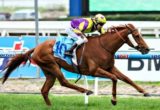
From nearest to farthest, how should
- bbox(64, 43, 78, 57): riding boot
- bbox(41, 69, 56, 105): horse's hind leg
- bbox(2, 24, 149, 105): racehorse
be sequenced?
bbox(2, 24, 149, 105): racehorse → bbox(64, 43, 78, 57): riding boot → bbox(41, 69, 56, 105): horse's hind leg

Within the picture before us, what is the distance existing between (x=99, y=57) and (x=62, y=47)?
68 centimetres

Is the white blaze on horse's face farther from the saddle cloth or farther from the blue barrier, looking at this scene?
the blue barrier

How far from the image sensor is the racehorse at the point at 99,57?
10258mm

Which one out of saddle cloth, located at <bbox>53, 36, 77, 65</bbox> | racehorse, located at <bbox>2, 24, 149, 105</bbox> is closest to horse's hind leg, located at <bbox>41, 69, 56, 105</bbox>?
racehorse, located at <bbox>2, 24, 149, 105</bbox>

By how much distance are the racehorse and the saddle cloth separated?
7cm

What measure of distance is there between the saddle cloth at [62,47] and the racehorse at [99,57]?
72 millimetres

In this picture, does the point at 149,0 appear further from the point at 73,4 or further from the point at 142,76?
the point at 142,76

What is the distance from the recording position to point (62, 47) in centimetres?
1063

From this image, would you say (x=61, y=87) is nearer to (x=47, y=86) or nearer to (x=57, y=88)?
(x=57, y=88)

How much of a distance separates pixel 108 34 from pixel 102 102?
122 cm

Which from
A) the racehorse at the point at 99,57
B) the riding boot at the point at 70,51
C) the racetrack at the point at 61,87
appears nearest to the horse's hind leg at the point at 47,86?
the racehorse at the point at 99,57

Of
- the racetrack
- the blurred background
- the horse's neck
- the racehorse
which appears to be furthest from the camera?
the blurred background

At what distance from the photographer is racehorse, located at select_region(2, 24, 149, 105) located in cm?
1026

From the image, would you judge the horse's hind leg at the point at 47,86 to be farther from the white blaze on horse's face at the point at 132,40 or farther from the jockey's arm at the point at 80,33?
the white blaze on horse's face at the point at 132,40
